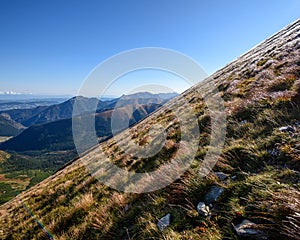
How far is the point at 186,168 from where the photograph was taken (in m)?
7.04

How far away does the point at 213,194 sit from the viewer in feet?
17.0

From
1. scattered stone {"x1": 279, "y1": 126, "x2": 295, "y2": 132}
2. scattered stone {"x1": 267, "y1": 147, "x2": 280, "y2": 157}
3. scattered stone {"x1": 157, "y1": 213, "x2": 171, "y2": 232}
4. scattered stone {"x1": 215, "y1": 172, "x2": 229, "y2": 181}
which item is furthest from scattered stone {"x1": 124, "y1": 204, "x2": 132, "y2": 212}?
scattered stone {"x1": 279, "y1": 126, "x2": 295, "y2": 132}

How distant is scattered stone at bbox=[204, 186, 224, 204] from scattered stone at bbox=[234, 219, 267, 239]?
1.11 m

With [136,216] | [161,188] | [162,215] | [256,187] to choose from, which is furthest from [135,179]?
[256,187]

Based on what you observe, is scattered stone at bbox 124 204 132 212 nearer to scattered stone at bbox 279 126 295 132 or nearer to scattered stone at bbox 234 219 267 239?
scattered stone at bbox 234 219 267 239

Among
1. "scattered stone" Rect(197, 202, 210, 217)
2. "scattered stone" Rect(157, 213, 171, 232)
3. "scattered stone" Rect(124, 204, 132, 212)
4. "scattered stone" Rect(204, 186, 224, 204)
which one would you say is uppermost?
"scattered stone" Rect(204, 186, 224, 204)

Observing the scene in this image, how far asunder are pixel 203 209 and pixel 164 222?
1030mm

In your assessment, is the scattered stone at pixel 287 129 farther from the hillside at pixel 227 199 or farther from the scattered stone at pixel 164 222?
the scattered stone at pixel 164 222

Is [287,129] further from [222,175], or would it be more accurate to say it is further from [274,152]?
[222,175]

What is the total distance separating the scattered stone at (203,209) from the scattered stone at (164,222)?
2.61 ft

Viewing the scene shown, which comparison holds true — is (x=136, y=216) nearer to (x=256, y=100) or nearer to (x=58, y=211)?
(x=58, y=211)

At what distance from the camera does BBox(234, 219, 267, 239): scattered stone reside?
11.7 ft

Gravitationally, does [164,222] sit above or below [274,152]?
below


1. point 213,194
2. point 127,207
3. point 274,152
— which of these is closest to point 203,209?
point 213,194
